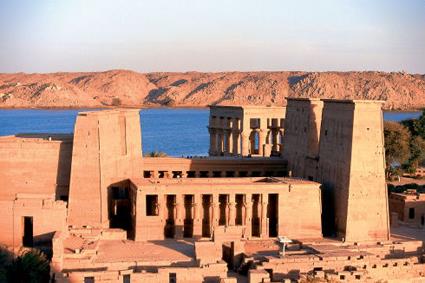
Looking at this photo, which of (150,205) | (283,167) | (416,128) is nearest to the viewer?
(150,205)

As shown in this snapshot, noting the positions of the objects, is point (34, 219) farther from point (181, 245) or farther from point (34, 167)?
point (181, 245)

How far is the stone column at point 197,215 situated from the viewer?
36.3m

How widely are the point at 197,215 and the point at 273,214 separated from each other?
148 inches

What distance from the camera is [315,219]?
3609 cm

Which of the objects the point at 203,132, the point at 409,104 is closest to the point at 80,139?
the point at 203,132

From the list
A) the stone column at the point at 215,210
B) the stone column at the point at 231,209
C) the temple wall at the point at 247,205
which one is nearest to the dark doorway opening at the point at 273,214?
the temple wall at the point at 247,205

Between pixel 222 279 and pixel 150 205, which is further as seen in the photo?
pixel 150 205

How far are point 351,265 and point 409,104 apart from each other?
573 feet

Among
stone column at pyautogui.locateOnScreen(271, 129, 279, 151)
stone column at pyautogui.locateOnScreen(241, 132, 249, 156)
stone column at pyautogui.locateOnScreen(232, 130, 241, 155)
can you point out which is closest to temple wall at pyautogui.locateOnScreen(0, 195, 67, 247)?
stone column at pyautogui.locateOnScreen(241, 132, 249, 156)

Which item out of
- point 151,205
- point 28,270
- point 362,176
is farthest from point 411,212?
point 28,270

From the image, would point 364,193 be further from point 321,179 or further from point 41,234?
point 41,234

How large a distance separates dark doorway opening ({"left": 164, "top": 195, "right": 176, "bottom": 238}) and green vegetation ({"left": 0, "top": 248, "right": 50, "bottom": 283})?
761cm

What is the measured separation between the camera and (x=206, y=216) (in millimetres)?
37594

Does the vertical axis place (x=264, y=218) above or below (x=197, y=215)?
below
